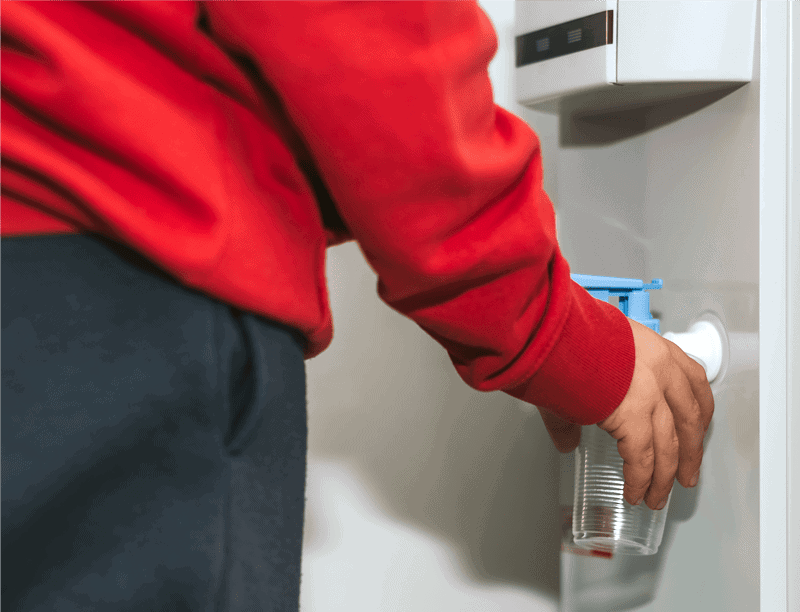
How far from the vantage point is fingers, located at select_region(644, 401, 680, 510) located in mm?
584

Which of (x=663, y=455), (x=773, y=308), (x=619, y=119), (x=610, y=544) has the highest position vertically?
(x=619, y=119)

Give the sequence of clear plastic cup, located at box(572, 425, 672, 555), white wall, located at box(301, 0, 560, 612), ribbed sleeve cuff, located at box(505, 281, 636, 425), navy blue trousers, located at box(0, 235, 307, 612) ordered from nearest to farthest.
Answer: navy blue trousers, located at box(0, 235, 307, 612), ribbed sleeve cuff, located at box(505, 281, 636, 425), clear plastic cup, located at box(572, 425, 672, 555), white wall, located at box(301, 0, 560, 612)

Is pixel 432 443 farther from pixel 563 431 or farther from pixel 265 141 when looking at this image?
pixel 265 141

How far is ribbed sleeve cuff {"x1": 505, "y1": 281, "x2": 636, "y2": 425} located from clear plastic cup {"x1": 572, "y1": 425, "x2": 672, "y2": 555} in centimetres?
19

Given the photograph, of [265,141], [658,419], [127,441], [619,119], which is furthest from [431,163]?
[619,119]

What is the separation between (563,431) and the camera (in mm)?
696

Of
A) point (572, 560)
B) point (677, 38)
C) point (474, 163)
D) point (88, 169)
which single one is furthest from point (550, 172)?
point (88, 169)

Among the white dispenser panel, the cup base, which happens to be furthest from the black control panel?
the cup base

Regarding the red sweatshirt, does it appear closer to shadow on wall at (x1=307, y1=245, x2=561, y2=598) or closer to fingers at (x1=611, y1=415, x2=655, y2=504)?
fingers at (x1=611, y1=415, x2=655, y2=504)

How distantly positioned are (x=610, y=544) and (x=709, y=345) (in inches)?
9.5

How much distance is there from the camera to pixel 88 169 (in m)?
0.32

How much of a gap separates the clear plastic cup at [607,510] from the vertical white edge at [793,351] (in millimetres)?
118

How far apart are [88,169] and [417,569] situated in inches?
30.9

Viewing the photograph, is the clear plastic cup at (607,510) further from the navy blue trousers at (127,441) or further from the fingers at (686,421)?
the navy blue trousers at (127,441)
